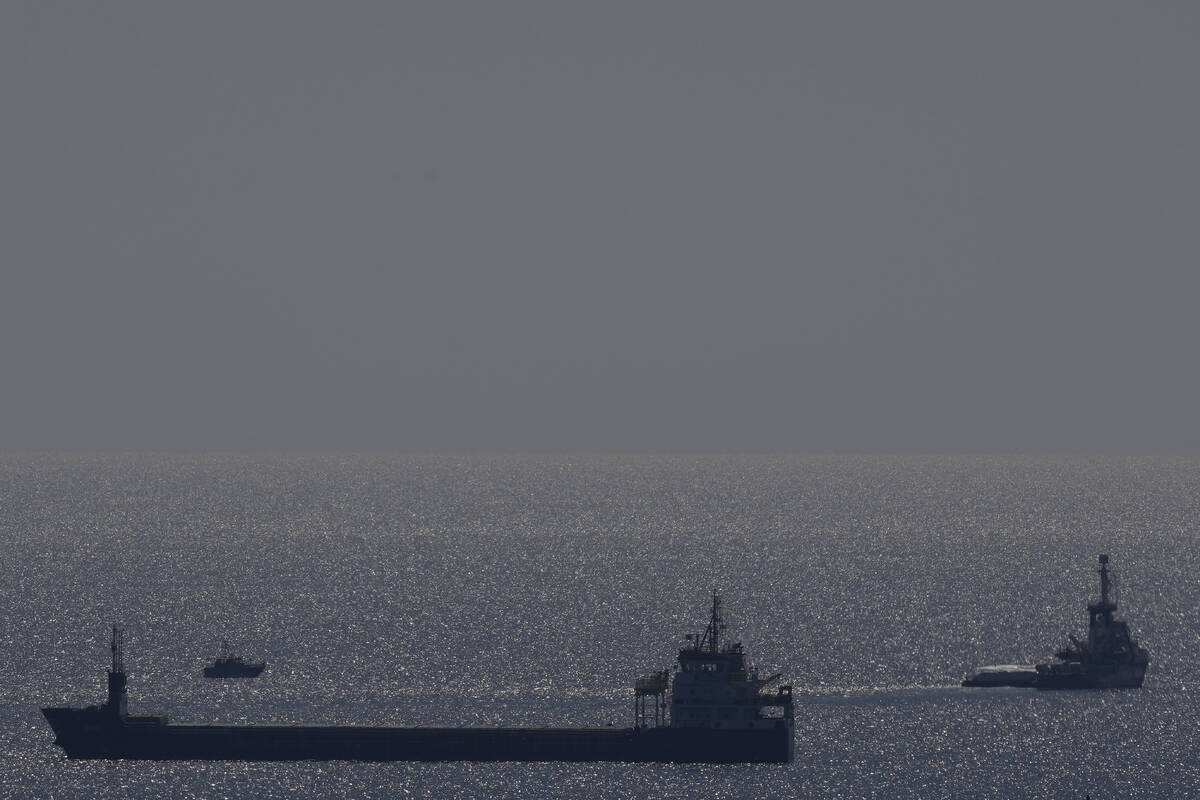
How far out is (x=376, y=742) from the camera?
121250mm

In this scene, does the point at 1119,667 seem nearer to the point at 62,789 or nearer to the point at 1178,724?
the point at 1178,724

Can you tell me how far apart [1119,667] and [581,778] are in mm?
48257

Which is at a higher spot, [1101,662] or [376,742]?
[1101,662]

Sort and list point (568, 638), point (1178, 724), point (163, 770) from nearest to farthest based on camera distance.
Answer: point (163, 770) < point (1178, 724) < point (568, 638)

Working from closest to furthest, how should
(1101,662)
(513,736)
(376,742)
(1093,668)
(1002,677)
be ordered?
(376,742), (513,736), (1002,677), (1093,668), (1101,662)

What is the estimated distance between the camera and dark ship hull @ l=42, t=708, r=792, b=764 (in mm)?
120500

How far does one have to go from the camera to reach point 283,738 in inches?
→ 4774

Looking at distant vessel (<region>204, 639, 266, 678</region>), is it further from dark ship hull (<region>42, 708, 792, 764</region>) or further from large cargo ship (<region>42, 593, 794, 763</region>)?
dark ship hull (<region>42, 708, 792, 764</region>)

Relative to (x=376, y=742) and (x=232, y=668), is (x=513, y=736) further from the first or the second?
(x=232, y=668)

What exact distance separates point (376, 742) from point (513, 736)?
22.7ft

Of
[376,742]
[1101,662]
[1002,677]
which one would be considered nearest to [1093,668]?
[1101,662]

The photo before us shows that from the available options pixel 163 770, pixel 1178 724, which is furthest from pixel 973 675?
pixel 163 770

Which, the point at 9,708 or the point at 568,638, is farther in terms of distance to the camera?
the point at 568,638

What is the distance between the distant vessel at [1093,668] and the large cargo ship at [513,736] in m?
31.9
